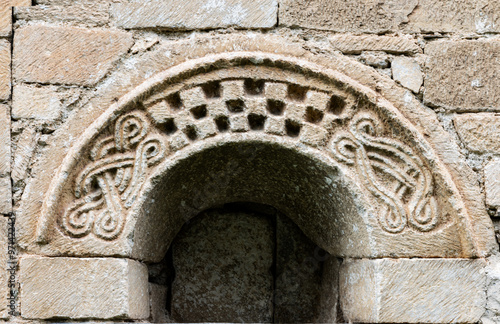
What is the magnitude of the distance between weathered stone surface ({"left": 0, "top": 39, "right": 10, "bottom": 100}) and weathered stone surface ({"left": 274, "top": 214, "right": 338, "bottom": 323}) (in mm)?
1590

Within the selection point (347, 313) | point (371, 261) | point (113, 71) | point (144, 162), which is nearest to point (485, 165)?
point (371, 261)

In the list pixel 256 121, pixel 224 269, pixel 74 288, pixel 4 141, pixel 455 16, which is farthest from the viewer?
pixel 224 269

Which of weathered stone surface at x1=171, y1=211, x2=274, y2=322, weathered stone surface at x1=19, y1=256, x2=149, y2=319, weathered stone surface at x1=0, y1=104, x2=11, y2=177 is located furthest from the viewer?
weathered stone surface at x1=171, y1=211, x2=274, y2=322

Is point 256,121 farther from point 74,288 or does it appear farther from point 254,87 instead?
point 74,288

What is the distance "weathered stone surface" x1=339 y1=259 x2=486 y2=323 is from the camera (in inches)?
92.0

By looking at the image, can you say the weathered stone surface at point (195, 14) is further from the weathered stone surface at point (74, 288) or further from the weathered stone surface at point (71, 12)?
the weathered stone surface at point (74, 288)

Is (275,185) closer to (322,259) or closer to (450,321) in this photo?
(322,259)

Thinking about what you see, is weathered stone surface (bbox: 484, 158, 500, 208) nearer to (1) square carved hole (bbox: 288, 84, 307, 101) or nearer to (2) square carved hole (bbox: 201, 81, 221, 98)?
(1) square carved hole (bbox: 288, 84, 307, 101)

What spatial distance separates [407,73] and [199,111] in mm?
967

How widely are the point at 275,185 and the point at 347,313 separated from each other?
72cm

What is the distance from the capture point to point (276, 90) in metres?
2.47

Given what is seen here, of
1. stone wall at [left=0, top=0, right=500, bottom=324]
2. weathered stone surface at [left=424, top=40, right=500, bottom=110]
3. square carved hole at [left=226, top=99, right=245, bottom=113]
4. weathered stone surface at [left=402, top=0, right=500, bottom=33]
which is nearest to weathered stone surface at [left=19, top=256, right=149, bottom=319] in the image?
stone wall at [left=0, top=0, right=500, bottom=324]

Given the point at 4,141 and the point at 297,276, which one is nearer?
the point at 4,141

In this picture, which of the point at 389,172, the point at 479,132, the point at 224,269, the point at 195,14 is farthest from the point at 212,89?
the point at 479,132
